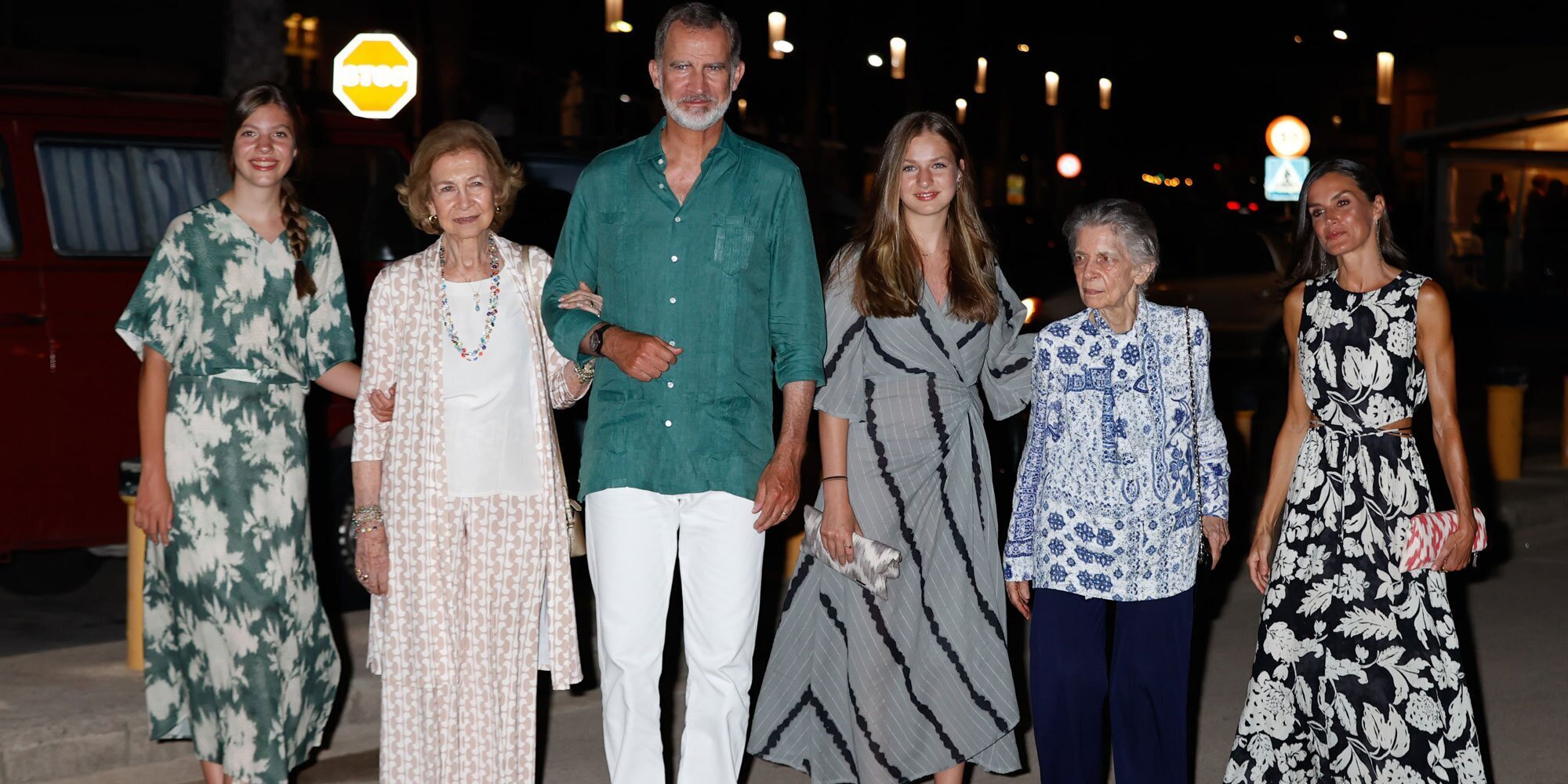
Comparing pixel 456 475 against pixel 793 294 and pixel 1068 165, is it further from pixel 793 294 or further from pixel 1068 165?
pixel 1068 165

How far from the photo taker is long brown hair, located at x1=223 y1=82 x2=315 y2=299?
416 centimetres

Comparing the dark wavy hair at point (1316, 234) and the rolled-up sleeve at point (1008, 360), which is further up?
the dark wavy hair at point (1316, 234)

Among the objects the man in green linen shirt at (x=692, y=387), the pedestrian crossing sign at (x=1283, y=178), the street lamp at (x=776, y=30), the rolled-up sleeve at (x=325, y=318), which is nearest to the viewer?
the man in green linen shirt at (x=692, y=387)

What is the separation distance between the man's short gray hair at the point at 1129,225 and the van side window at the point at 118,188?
4044 millimetres

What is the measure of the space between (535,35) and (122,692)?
29312 millimetres

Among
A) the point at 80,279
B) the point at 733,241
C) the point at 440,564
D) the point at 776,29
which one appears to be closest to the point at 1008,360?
the point at 733,241

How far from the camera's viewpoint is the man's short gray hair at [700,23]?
12.6 ft

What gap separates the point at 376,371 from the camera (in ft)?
13.0

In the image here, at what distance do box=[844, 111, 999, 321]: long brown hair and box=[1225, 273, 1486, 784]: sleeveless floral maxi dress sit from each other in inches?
40.1

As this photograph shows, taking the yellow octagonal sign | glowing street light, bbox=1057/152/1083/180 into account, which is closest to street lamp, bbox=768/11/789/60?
glowing street light, bbox=1057/152/1083/180

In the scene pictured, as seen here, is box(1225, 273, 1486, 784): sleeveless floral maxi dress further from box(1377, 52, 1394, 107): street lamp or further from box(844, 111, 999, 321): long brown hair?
box(1377, 52, 1394, 107): street lamp

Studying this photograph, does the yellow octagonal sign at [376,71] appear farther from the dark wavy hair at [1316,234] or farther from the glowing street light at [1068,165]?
the glowing street light at [1068,165]

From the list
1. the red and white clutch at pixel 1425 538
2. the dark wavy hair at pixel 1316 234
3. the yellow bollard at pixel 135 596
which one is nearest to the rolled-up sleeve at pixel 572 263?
the dark wavy hair at pixel 1316 234

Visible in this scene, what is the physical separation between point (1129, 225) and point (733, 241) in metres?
1.10
